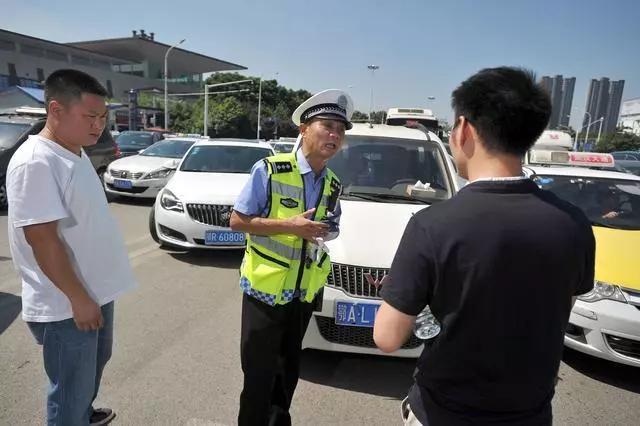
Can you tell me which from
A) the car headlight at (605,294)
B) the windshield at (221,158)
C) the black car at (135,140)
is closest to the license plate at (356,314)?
the car headlight at (605,294)

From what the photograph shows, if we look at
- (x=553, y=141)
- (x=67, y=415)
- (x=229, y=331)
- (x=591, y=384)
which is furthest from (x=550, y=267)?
(x=553, y=141)

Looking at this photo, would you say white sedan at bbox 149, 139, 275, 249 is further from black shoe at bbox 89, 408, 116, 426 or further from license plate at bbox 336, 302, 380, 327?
black shoe at bbox 89, 408, 116, 426

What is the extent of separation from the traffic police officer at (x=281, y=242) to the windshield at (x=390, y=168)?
5.17 feet

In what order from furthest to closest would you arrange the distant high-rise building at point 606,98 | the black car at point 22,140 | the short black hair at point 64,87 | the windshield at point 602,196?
the distant high-rise building at point 606,98 → the black car at point 22,140 → the windshield at point 602,196 → the short black hair at point 64,87

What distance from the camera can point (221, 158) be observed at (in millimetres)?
6852

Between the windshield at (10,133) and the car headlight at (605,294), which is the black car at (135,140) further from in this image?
the car headlight at (605,294)

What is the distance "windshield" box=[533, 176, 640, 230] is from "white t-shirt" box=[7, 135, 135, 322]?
413 centimetres

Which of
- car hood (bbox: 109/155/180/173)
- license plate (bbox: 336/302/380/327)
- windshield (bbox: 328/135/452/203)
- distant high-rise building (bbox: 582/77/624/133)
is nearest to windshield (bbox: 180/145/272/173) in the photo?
car hood (bbox: 109/155/180/173)

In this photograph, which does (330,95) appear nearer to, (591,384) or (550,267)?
(550,267)

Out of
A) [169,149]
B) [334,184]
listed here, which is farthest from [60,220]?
[169,149]

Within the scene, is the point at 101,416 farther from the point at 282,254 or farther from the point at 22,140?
the point at 22,140

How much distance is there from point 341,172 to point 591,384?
2.55 metres

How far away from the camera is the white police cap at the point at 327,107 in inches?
81.7

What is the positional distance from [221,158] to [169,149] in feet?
13.5
